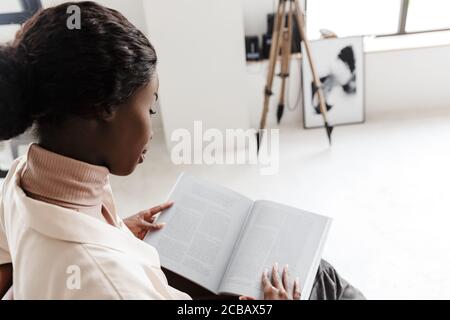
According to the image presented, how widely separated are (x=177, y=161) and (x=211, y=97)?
41 centimetres

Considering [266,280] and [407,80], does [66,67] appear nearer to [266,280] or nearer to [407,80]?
[266,280]

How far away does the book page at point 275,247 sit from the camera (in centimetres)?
119

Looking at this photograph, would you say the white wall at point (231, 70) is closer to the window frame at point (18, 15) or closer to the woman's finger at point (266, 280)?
the window frame at point (18, 15)

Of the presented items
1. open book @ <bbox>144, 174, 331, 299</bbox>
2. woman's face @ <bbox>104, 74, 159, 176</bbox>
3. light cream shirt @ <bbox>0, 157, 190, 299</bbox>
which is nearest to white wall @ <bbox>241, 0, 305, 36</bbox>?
open book @ <bbox>144, 174, 331, 299</bbox>

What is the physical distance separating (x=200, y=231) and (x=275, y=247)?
21 cm

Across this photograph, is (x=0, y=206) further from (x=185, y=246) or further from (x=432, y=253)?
(x=432, y=253)

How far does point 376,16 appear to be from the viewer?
3176 mm

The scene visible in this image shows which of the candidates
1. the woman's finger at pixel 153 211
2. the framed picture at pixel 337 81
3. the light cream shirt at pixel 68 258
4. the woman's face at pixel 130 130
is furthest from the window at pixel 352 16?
the light cream shirt at pixel 68 258

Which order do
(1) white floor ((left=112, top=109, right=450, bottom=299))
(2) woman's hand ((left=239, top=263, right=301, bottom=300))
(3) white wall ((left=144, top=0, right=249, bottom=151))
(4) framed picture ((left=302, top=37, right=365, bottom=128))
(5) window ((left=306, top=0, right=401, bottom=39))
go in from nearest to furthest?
(2) woman's hand ((left=239, top=263, right=301, bottom=300)) < (1) white floor ((left=112, top=109, right=450, bottom=299)) < (3) white wall ((left=144, top=0, right=249, bottom=151)) < (4) framed picture ((left=302, top=37, right=365, bottom=128)) < (5) window ((left=306, top=0, right=401, bottom=39))

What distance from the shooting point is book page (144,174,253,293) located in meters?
1.24

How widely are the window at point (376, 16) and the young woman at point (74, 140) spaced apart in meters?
2.54

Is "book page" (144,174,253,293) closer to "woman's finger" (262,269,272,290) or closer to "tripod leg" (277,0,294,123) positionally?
"woman's finger" (262,269,272,290)

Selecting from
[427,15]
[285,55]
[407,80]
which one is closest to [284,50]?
[285,55]

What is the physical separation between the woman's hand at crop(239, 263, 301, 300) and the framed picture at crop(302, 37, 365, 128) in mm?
1894
